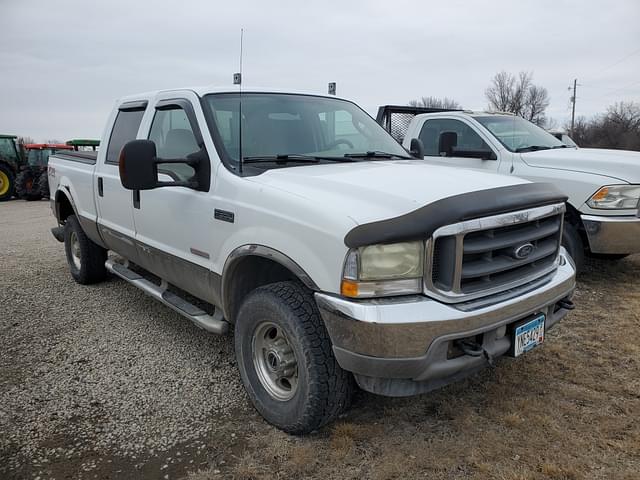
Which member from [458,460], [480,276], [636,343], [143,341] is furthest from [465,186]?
[143,341]

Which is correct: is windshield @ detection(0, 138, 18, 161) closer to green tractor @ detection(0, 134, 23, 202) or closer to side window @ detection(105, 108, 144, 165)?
green tractor @ detection(0, 134, 23, 202)

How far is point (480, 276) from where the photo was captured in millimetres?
2500

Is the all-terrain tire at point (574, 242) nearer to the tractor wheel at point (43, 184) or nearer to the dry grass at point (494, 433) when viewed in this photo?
the dry grass at point (494, 433)

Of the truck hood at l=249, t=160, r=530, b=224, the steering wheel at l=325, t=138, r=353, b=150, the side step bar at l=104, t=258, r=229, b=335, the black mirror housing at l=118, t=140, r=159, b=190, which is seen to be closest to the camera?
the truck hood at l=249, t=160, r=530, b=224

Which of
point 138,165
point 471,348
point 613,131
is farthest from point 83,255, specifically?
point 613,131

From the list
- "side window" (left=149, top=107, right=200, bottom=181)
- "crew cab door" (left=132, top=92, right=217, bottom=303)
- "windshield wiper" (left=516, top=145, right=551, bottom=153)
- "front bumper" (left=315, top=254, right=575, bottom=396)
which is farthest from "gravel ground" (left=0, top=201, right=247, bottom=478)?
"windshield wiper" (left=516, top=145, right=551, bottom=153)

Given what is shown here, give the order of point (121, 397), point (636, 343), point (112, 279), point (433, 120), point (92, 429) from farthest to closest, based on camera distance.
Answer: point (433, 120), point (112, 279), point (636, 343), point (121, 397), point (92, 429)

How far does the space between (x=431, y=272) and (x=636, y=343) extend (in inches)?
100

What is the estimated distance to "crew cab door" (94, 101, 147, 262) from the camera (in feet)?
14.1

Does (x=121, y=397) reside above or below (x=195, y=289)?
below

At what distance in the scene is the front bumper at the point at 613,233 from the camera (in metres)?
4.91

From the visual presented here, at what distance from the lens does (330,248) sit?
7.86 feet

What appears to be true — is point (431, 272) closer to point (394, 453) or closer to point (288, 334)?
point (288, 334)

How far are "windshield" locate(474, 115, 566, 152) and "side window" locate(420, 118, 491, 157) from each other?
0.18 meters
